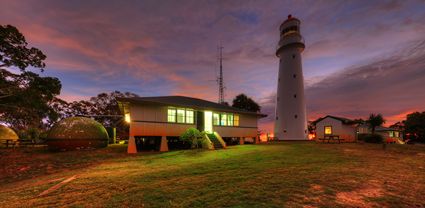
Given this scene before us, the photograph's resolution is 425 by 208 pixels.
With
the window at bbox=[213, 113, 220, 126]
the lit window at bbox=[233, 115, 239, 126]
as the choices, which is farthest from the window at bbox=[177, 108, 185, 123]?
the lit window at bbox=[233, 115, 239, 126]

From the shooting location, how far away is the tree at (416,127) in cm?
4250

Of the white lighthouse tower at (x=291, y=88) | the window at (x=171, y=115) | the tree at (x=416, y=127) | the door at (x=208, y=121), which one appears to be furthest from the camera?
the tree at (x=416, y=127)

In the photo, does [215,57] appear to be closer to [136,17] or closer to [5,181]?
[136,17]

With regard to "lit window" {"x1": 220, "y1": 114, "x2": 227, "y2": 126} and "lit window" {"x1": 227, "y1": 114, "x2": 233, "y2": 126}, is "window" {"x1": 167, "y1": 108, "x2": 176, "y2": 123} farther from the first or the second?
"lit window" {"x1": 227, "y1": 114, "x2": 233, "y2": 126}

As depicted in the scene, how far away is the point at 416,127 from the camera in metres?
43.7

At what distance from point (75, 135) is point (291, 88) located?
90.4 ft

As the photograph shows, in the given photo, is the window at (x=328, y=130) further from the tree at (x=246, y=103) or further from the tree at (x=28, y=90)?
the tree at (x=28, y=90)

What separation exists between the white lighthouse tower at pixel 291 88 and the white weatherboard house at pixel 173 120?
8038 mm

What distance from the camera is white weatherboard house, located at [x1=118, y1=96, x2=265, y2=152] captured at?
16.3m

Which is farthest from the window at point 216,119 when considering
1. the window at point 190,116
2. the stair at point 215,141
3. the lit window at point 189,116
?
the lit window at point 189,116

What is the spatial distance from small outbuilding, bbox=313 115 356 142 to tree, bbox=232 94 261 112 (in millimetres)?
13483

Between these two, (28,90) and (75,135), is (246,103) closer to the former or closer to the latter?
(75,135)

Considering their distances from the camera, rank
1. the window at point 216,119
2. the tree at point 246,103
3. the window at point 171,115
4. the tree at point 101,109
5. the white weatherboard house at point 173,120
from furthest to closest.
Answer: the tree at point 246,103 → the tree at point 101,109 → the window at point 216,119 → the window at point 171,115 → the white weatherboard house at point 173,120

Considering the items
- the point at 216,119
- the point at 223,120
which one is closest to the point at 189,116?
the point at 216,119
